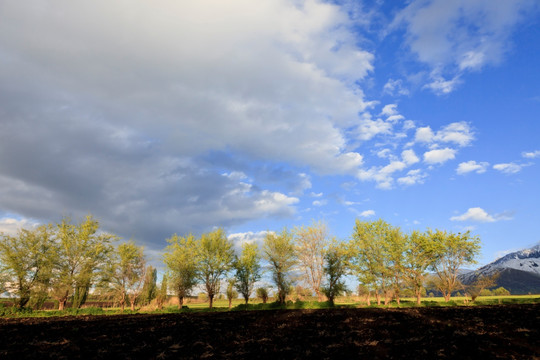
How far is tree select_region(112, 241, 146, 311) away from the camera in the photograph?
5344 cm

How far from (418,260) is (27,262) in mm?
77227

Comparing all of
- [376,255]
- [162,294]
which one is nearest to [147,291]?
[162,294]

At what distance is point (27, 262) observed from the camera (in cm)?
5162

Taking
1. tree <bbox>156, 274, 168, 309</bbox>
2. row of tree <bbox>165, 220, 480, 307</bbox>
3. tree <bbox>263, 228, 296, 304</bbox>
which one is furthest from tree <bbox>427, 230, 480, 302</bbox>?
tree <bbox>156, 274, 168, 309</bbox>

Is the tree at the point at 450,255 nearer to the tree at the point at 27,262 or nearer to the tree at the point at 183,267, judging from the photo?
the tree at the point at 183,267

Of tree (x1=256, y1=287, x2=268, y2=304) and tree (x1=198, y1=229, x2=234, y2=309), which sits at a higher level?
tree (x1=198, y1=229, x2=234, y2=309)

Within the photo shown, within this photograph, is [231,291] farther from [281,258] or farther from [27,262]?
[27,262]

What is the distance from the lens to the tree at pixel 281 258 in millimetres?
57778

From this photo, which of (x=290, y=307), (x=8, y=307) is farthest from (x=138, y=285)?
(x=290, y=307)

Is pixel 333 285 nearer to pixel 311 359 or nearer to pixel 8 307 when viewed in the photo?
pixel 311 359

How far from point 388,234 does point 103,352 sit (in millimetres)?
60203

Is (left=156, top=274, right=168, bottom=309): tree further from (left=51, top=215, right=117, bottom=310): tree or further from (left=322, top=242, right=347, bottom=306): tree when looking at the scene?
(left=322, top=242, right=347, bottom=306): tree

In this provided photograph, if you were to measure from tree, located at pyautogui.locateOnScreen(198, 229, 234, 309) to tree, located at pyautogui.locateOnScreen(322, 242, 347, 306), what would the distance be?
20.9 m

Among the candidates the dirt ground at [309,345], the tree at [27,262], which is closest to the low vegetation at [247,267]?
the tree at [27,262]
